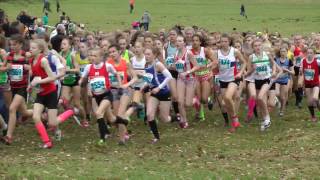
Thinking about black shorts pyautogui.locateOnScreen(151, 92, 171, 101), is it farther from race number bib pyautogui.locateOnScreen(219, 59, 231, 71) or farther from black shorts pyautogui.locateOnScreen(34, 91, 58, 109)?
black shorts pyautogui.locateOnScreen(34, 91, 58, 109)

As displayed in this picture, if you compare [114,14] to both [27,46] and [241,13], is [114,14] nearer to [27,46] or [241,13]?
[241,13]

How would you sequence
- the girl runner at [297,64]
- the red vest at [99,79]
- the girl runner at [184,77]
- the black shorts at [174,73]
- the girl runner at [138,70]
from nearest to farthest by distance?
the red vest at [99,79], the girl runner at [138,70], the girl runner at [184,77], the black shorts at [174,73], the girl runner at [297,64]

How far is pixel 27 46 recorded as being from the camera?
476 inches

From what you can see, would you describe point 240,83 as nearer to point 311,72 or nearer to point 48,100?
point 311,72

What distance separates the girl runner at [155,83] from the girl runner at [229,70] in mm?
1802

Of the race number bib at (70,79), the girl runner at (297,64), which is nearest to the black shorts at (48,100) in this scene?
the race number bib at (70,79)

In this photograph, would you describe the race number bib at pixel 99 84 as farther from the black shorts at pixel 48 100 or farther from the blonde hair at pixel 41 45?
the blonde hair at pixel 41 45

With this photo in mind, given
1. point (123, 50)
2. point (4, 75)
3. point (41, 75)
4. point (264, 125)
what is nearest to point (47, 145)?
point (41, 75)

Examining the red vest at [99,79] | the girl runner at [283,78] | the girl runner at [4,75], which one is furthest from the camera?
the girl runner at [283,78]

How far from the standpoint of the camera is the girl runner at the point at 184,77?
533 inches

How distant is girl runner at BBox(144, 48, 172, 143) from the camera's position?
11.8 meters

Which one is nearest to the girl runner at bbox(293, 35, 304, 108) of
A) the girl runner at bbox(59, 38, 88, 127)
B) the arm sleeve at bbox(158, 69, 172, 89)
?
the arm sleeve at bbox(158, 69, 172, 89)

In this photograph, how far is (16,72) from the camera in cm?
1205

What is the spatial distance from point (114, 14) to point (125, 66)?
138 feet
